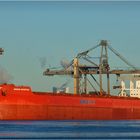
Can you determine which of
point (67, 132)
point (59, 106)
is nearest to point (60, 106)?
point (59, 106)

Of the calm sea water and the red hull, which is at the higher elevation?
the red hull

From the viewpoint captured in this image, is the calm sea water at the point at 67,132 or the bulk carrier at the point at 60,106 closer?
the calm sea water at the point at 67,132

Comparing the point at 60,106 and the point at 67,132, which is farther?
the point at 60,106

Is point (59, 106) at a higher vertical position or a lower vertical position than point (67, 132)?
higher

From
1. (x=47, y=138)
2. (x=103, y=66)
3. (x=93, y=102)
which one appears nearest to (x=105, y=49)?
(x=103, y=66)

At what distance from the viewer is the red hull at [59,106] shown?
71.4m

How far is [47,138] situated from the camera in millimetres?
42625

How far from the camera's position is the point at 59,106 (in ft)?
241

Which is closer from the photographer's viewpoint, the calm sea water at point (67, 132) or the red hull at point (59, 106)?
the calm sea water at point (67, 132)

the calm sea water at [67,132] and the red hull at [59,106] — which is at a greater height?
the red hull at [59,106]

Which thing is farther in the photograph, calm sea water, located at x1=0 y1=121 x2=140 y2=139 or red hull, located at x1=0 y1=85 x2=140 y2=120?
red hull, located at x1=0 y1=85 x2=140 y2=120

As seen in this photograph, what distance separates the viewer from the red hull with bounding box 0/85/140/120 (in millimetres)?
71375

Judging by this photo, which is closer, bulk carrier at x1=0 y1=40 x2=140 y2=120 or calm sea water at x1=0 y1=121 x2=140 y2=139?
calm sea water at x1=0 y1=121 x2=140 y2=139

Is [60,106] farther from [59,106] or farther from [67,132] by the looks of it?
[67,132]
